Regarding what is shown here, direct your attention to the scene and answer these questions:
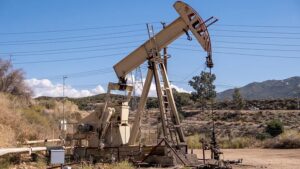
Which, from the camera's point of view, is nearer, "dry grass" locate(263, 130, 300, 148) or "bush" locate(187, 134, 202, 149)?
"dry grass" locate(263, 130, 300, 148)

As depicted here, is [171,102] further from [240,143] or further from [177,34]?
[240,143]

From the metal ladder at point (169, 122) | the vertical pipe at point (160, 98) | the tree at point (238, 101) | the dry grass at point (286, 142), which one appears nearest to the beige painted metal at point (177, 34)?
the vertical pipe at point (160, 98)

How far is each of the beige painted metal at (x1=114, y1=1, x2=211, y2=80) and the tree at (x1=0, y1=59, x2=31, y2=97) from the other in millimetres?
23612

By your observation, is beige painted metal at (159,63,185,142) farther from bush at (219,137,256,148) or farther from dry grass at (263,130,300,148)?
bush at (219,137,256,148)

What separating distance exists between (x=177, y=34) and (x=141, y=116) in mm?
3570

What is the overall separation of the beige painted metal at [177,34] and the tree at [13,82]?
77.5 feet

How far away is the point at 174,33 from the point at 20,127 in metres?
9.30

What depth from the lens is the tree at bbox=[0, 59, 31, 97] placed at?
133ft

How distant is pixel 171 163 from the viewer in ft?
53.5

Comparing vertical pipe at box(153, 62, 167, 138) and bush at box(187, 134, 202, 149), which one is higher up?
vertical pipe at box(153, 62, 167, 138)

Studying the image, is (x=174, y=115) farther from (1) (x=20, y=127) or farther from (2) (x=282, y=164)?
(1) (x=20, y=127)

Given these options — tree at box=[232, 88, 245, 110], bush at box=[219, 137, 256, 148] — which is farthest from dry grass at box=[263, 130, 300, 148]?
tree at box=[232, 88, 245, 110]

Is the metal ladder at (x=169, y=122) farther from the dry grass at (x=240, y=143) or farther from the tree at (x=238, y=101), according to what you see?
the tree at (x=238, y=101)

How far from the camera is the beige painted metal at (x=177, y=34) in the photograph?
56.9ft
